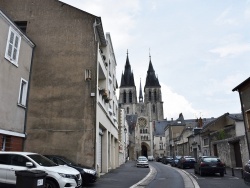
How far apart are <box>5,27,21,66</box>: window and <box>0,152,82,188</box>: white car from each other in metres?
6.63

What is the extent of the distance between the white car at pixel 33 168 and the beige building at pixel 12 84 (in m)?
4.11

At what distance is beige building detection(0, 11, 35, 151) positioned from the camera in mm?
13922

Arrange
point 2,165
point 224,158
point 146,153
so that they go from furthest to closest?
point 146,153, point 224,158, point 2,165

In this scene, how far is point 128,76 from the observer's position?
11038 cm

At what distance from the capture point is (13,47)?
593 inches

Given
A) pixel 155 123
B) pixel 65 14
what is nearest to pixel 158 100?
pixel 155 123

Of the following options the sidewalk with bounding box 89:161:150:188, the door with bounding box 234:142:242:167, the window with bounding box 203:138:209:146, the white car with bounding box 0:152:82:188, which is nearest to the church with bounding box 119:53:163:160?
the window with bounding box 203:138:209:146

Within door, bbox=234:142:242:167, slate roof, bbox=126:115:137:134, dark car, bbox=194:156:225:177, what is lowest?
dark car, bbox=194:156:225:177

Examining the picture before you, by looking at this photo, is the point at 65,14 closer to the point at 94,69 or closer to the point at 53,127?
the point at 94,69

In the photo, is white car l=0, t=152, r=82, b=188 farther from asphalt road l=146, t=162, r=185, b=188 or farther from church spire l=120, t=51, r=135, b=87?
church spire l=120, t=51, r=135, b=87

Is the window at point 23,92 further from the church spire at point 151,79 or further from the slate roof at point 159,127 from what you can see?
the church spire at point 151,79

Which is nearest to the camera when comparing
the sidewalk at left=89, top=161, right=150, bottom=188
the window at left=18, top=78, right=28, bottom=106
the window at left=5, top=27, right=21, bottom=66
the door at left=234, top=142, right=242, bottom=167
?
the sidewalk at left=89, top=161, right=150, bottom=188

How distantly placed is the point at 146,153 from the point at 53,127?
88.1 m

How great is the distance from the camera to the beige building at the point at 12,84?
1392cm
